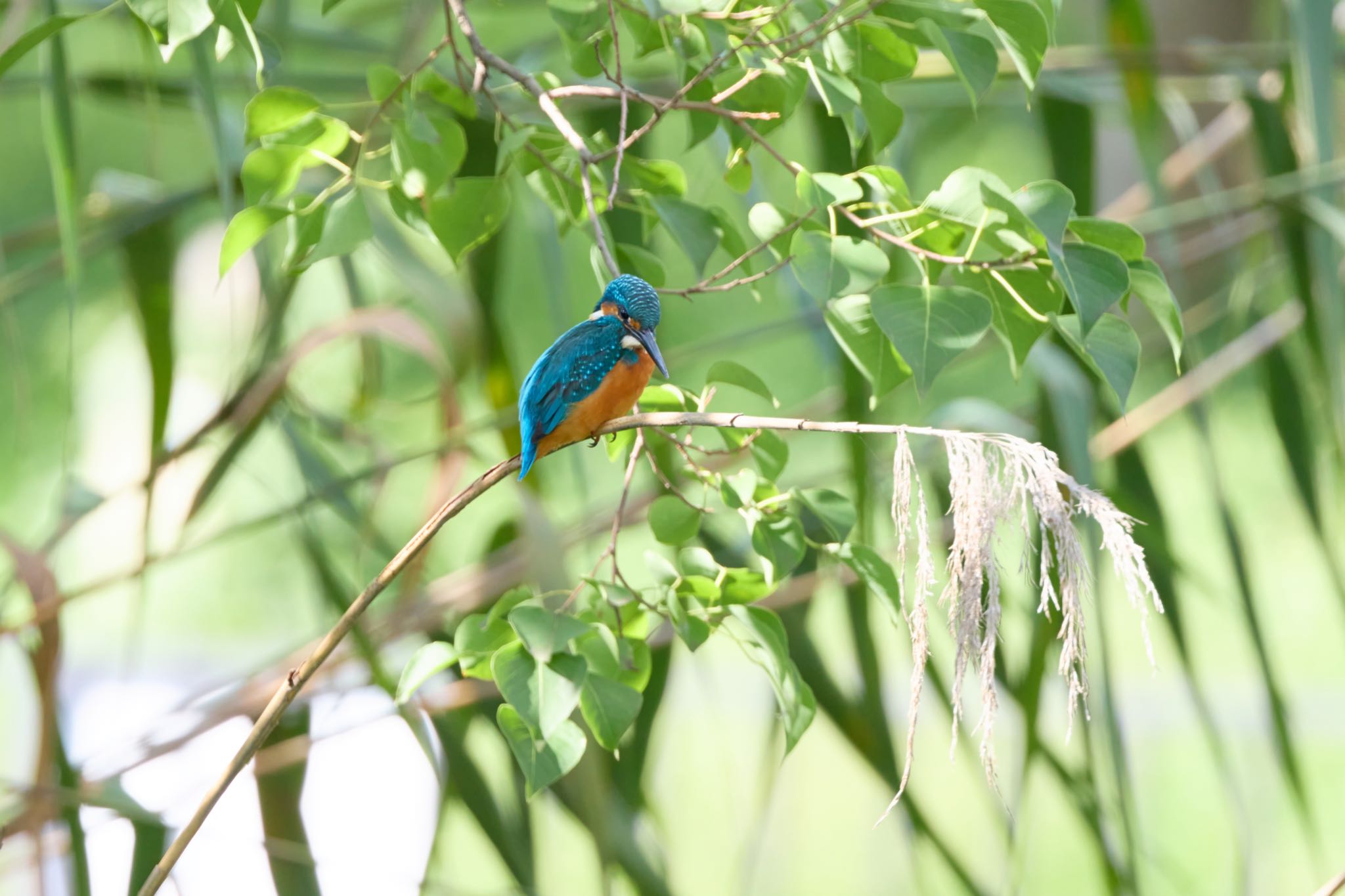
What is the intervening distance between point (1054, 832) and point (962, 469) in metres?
2.63

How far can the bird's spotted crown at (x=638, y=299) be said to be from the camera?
0.57 meters

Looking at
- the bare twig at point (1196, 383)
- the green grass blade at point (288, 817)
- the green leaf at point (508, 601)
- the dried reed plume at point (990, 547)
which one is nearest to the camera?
the dried reed plume at point (990, 547)

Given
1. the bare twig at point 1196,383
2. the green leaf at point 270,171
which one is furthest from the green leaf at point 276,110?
the bare twig at point 1196,383

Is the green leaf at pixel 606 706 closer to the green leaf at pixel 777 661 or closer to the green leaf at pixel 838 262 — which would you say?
the green leaf at pixel 777 661

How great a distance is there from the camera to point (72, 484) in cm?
97

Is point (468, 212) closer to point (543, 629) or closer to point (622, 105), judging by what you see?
point (622, 105)

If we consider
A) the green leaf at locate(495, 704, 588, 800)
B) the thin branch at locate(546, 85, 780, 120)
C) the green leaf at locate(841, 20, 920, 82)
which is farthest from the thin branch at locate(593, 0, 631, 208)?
the green leaf at locate(495, 704, 588, 800)

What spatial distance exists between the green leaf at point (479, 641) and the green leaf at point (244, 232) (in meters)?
0.19

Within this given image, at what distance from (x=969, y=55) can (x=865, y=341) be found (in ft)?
0.46

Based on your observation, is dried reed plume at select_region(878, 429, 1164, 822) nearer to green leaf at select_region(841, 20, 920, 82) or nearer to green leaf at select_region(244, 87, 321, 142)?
green leaf at select_region(841, 20, 920, 82)

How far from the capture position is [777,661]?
52 cm

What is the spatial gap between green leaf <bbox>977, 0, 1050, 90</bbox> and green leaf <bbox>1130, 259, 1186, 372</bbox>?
3.4 inches

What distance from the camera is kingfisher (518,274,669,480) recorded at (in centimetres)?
57

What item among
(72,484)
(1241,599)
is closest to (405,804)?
(72,484)
